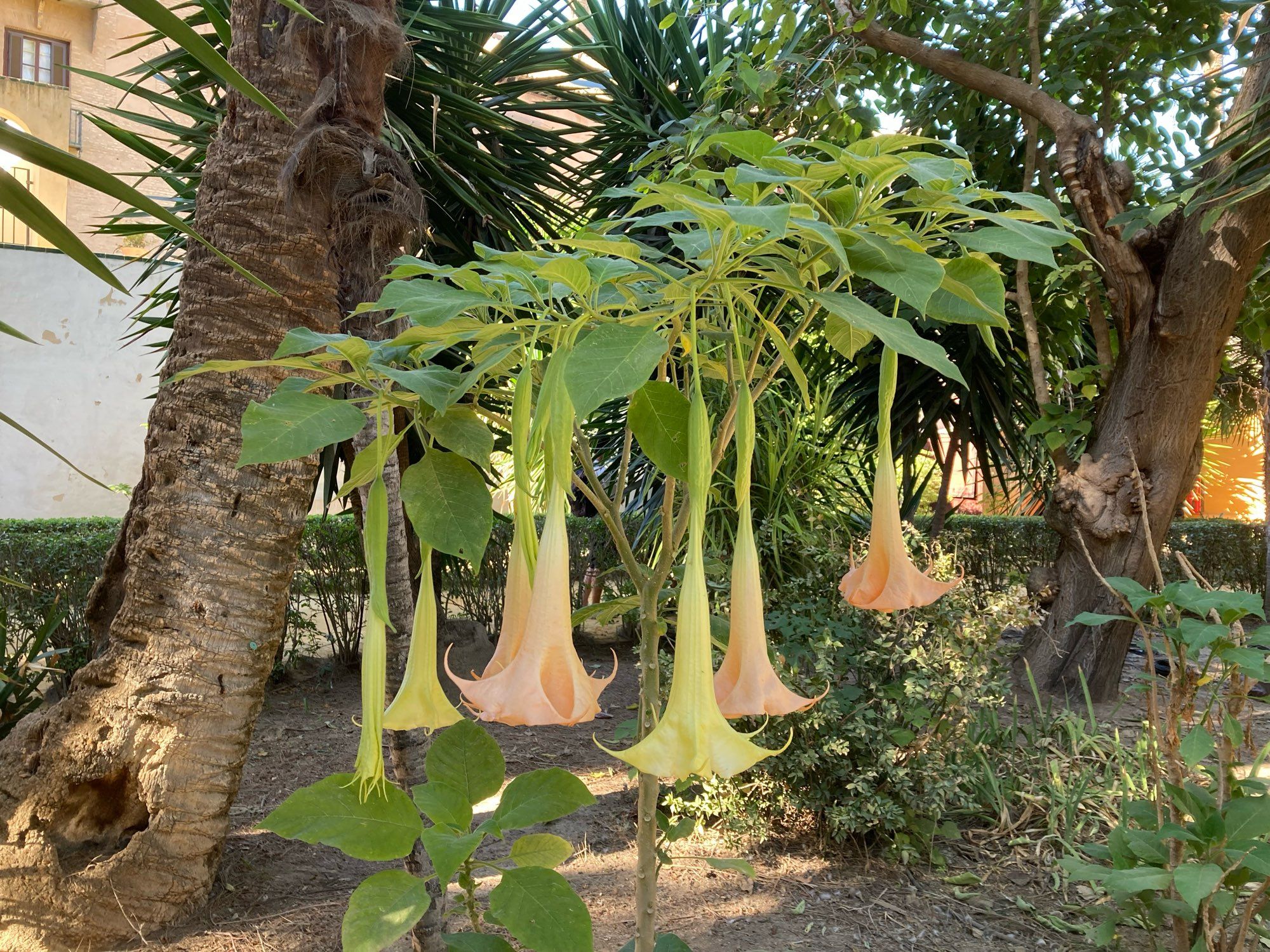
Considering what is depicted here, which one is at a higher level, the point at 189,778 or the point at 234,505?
the point at 234,505

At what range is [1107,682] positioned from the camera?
3553 millimetres

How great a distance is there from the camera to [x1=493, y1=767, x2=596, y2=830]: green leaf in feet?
3.23

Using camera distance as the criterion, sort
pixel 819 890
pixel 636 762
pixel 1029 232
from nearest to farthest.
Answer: pixel 636 762, pixel 1029 232, pixel 819 890

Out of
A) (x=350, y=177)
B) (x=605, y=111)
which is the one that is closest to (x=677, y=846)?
(x=350, y=177)

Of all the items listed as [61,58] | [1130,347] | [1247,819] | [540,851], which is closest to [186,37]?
[540,851]

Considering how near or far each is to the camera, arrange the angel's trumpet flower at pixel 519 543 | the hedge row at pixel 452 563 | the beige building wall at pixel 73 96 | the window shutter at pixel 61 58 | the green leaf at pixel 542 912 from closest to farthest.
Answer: the angel's trumpet flower at pixel 519 543, the green leaf at pixel 542 912, the hedge row at pixel 452 563, the beige building wall at pixel 73 96, the window shutter at pixel 61 58

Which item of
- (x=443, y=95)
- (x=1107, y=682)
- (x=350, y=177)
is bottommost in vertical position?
(x=1107, y=682)

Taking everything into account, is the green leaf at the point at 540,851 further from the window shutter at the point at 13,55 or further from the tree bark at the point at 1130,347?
the window shutter at the point at 13,55

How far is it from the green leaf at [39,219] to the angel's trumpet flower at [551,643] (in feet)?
1.00

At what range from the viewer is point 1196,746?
153 centimetres

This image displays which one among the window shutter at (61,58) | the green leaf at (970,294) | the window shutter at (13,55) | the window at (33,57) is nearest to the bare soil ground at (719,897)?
the green leaf at (970,294)

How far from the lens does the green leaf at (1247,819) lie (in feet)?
5.03

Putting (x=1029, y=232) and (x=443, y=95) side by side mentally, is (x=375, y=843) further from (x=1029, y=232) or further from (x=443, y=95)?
(x=443, y=95)

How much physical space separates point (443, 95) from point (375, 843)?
3363 millimetres
